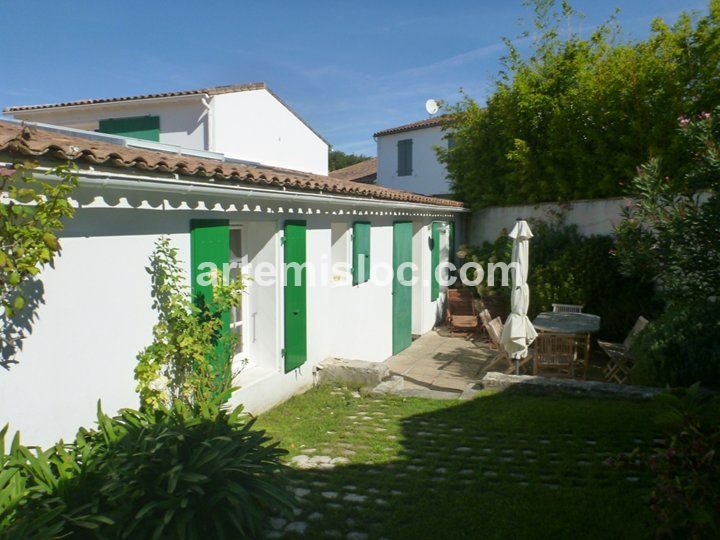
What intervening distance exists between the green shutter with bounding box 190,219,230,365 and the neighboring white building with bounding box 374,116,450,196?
21645 millimetres

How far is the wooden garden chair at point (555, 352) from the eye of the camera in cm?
939

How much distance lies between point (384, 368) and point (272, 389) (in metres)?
2.10

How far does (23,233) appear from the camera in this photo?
11.9ft

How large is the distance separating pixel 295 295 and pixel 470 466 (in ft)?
11.7

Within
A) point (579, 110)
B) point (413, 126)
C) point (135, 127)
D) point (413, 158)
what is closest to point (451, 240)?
point (579, 110)

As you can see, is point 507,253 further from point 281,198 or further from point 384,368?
point 281,198

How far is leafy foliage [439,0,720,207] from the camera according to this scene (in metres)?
11.2

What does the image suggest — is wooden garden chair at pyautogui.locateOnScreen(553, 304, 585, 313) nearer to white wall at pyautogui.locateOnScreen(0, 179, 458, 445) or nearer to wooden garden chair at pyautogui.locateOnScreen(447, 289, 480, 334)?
wooden garden chair at pyautogui.locateOnScreen(447, 289, 480, 334)

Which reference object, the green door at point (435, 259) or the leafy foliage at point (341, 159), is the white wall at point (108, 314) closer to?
the green door at point (435, 259)

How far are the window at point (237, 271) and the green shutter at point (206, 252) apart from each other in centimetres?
98

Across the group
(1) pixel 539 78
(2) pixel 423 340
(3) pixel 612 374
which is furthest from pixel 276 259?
(1) pixel 539 78

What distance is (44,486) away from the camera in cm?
363

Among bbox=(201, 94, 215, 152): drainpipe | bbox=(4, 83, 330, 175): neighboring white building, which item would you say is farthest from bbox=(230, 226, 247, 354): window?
bbox=(201, 94, 215, 152): drainpipe

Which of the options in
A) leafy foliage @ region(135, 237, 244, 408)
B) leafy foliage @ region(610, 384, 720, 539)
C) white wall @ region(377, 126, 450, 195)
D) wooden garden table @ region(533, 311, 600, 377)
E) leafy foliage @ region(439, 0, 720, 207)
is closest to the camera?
leafy foliage @ region(610, 384, 720, 539)
